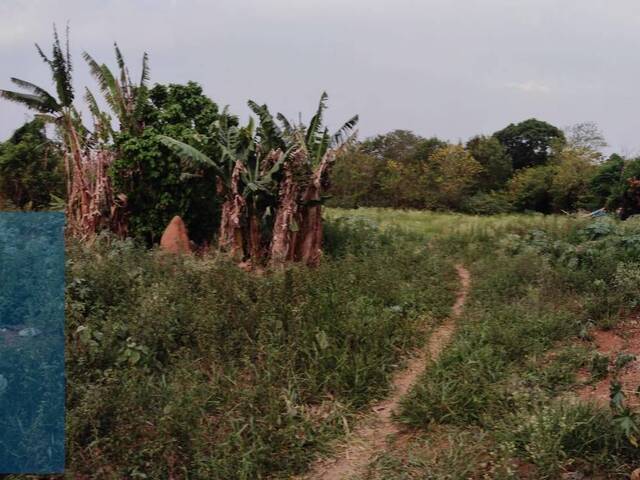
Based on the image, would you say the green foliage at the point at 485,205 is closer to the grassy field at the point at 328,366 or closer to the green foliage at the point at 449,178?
the green foliage at the point at 449,178

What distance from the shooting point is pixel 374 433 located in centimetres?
451

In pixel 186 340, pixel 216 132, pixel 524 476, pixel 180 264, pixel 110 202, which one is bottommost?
pixel 524 476

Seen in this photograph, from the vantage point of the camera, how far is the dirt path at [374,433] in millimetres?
4066

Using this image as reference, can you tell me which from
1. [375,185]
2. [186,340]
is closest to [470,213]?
[375,185]

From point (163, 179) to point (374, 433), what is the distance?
7.41 m

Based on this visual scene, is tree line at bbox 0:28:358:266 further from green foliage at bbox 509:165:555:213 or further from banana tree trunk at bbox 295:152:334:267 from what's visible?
green foliage at bbox 509:165:555:213

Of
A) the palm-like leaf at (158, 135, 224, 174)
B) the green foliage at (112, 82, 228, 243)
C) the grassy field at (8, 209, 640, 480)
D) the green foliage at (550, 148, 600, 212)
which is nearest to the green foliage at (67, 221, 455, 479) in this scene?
the grassy field at (8, 209, 640, 480)

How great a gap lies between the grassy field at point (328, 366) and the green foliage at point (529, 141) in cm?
2433

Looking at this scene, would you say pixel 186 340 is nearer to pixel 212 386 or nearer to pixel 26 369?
pixel 212 386

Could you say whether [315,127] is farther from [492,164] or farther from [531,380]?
[492,164]

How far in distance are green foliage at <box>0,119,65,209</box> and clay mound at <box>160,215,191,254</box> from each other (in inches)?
184

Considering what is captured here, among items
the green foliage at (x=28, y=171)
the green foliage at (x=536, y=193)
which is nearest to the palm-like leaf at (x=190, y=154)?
the green foliage at (x=28, y=171)

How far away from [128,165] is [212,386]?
6859 millimetres

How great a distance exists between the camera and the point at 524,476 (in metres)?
3.65
